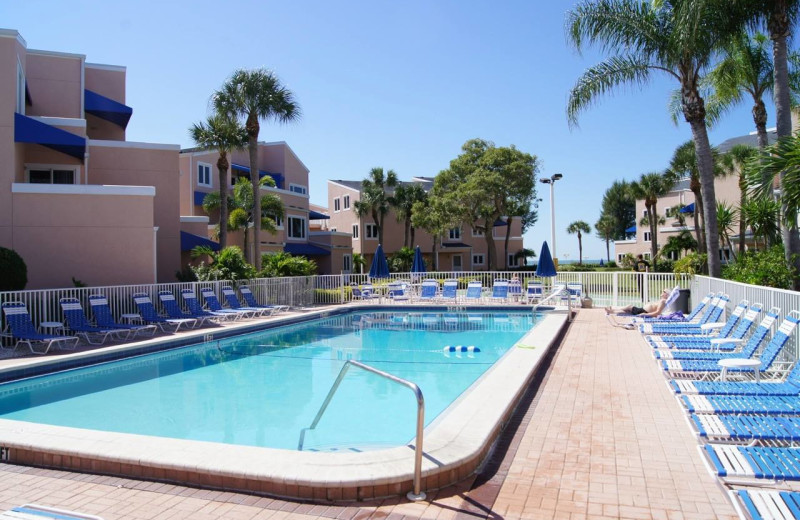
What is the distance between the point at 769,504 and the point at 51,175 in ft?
72.7

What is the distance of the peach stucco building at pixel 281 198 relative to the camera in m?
30.6

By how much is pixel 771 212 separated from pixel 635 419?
10.8 meters

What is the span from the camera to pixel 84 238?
16.3 metres

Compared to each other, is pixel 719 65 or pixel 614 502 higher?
pixel 719 65

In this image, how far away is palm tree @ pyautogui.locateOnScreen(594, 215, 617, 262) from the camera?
68.0m

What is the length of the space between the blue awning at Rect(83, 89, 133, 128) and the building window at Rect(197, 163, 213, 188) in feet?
22.9

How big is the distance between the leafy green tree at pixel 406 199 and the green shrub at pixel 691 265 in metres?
27.2

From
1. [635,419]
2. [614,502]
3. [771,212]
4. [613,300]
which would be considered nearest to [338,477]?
[614,502]

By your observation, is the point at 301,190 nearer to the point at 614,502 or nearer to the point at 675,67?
the point at 675,67

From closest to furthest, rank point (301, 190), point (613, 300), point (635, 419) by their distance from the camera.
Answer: point (635, 419) < point (613, 300) < point (301, 190)

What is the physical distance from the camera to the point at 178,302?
1688cm

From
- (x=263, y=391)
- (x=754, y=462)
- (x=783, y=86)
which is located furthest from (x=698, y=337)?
(x=263, y=391)

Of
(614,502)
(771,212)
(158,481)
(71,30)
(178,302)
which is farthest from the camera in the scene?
(178,302)

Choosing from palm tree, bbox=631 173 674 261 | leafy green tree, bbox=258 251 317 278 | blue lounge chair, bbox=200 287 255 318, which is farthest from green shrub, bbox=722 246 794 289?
palm tree, bbox=631 173 674 261
